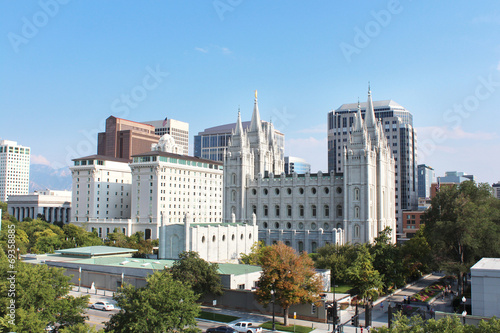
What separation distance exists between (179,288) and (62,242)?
6731 cm

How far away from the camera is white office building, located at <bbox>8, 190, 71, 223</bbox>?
541 ft


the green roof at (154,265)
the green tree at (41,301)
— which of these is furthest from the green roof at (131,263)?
the green tree at (41,301)

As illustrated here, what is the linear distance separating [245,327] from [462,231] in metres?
32.8

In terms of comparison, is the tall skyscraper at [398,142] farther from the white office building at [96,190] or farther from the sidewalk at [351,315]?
the sidewalk at [351,315]

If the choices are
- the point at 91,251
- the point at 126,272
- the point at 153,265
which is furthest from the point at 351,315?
the point at 91,251

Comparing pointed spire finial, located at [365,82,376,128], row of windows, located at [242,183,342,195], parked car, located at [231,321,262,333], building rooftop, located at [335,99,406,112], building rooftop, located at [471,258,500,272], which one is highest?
building rooftop, located at [335,99,406,112]

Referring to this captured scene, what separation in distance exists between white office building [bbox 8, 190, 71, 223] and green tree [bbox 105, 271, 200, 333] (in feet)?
467

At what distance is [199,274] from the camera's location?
51.2 m

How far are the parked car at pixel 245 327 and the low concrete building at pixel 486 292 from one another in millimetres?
18577

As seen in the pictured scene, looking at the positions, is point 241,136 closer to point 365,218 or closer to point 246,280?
point 365,218

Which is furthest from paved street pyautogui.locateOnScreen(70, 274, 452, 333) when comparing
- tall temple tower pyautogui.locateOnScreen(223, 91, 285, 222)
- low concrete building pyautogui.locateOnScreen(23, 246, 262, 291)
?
tall temple tower pyautogui.locateOnScreen(223, 91, 285, 222)

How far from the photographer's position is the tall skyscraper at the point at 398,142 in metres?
158

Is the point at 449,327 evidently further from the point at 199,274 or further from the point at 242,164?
the point at 242,164

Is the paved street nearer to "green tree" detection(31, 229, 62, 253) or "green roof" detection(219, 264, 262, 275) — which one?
"green roof" detection(219, 264, 262, 275)
